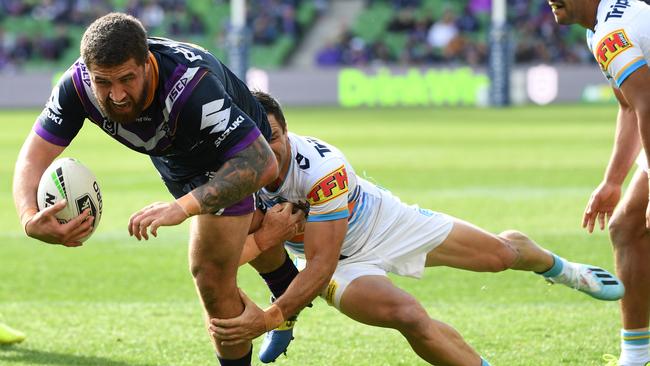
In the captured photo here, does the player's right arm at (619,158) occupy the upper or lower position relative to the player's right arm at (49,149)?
lower

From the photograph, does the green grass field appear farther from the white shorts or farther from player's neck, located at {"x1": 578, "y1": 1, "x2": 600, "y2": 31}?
player's neck, located at {"x1": 578, "y1": 1, "x2": 600, "y2": 31}

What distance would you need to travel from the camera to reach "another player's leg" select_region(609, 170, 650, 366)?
595 centimetres

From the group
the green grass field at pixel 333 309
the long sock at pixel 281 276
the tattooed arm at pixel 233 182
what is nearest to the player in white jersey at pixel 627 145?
the green grass field at pixel 333 309

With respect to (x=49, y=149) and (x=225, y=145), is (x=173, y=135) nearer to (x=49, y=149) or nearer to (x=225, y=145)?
(x=225, y=145)

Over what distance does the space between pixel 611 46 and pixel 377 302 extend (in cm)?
165

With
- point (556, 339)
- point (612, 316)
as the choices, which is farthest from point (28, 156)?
point (612, 316)

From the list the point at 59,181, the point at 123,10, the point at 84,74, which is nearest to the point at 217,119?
the point at 84,74

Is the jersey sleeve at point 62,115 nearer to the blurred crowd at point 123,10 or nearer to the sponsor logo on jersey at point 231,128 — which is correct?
the sponsor logo on jersey at point 231,128

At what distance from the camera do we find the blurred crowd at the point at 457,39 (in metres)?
36.3

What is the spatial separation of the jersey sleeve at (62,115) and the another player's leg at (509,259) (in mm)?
2048

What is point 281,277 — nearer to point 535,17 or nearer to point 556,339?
point 556,339

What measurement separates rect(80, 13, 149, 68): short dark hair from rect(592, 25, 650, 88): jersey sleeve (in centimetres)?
222

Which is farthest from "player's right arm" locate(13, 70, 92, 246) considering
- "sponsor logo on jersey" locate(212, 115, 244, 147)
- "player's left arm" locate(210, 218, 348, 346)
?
"player's left arm" locate(210, 218, 348, 346)

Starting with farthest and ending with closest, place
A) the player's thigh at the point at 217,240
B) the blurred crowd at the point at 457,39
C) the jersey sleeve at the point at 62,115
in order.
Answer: the blurred crowd at the point at 457,39 < the player's thigh at the point at 217,240 < the jersey sleeve at the point at 62,115
